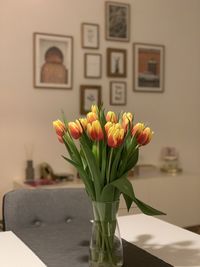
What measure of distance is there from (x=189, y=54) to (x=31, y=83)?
1708 mm

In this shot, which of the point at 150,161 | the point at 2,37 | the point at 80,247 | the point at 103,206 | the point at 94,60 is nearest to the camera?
the point at 103,206

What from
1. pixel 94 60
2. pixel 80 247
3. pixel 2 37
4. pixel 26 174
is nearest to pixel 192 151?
pixel 94 60

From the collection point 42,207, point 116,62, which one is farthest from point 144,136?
point 116,62

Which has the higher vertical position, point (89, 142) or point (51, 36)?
point (51, 36)

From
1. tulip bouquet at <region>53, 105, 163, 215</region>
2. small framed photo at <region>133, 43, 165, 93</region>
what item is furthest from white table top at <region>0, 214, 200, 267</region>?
small framed photo at <region>133, 43, 165, 93</region>

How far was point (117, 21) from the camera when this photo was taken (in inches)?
146

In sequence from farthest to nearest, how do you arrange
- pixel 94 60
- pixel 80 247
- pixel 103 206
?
pixel 94 60, pixel 80 247, pixel 103 206

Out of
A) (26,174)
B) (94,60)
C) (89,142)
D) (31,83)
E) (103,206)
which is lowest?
(26,174)

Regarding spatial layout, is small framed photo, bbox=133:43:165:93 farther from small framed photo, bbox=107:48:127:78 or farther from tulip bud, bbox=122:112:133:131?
tulip bud, bbox=122:112:133:131

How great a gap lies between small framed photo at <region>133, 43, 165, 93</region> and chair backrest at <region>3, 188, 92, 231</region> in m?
2.17

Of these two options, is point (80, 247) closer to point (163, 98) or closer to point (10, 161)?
point (10, 161)

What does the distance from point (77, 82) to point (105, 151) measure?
2.51 metres

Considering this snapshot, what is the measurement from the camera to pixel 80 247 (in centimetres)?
141

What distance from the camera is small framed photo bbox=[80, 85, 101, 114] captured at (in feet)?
11.8
